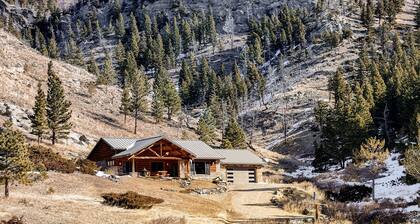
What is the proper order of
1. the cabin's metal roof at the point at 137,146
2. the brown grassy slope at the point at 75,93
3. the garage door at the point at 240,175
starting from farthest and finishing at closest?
the brown grassy slope at the point at 75,93 → the garage door at the point at 240,175 → the cabin's metal roof at the point at 137,146

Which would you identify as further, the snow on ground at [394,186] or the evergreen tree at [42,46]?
the evergreen tree at [42,46]

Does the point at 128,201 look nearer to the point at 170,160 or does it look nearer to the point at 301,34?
the point at 170,160

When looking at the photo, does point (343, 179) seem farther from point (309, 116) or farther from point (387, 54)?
point (387, 54)

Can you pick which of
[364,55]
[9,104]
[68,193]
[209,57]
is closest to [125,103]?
[9,104]

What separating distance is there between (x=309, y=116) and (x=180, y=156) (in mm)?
66214

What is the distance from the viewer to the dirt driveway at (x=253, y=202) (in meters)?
36.7

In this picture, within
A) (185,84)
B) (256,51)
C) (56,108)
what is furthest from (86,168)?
(256,51)

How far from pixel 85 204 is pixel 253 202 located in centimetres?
1691

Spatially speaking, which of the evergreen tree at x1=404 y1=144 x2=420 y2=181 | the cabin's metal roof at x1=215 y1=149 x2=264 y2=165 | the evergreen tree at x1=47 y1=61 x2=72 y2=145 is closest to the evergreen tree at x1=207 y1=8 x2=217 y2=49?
the cabin's metal roof at x1=215 y1=149 x2=264 y2=165

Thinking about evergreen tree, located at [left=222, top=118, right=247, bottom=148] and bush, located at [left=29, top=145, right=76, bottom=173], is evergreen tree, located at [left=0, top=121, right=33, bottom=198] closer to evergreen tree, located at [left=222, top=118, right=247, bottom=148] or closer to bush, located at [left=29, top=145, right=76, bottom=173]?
bush, located at [left=29, top=145, right=76, bottom=173]

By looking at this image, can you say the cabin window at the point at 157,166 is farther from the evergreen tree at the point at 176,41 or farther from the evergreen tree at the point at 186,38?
the evergreen tree at the point at 186,38

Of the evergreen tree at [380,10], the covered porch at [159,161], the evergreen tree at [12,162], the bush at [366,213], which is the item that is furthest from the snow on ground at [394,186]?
the evergreen tree at [380,10]

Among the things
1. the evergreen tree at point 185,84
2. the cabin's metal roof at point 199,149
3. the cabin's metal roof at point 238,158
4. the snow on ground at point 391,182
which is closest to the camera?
the snow on ground at point 391,182

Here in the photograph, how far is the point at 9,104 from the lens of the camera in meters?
70.9
